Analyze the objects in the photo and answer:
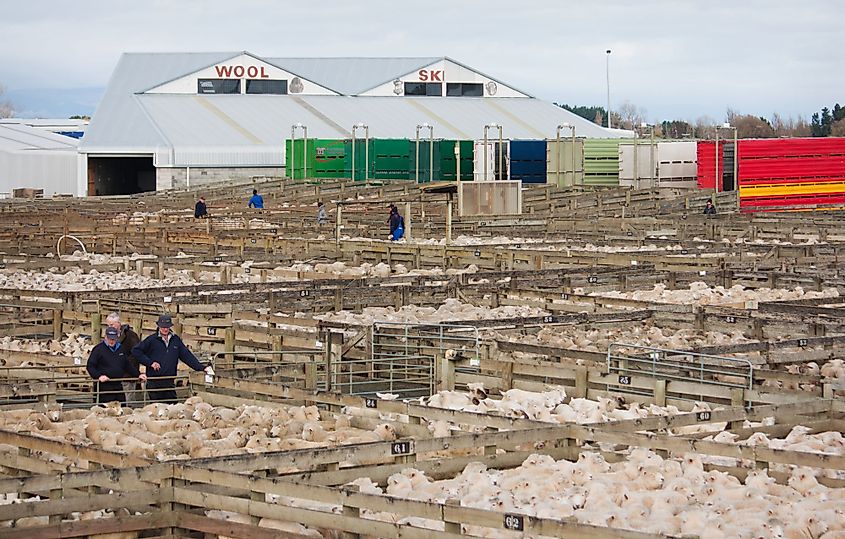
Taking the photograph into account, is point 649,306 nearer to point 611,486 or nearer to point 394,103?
point 611,486

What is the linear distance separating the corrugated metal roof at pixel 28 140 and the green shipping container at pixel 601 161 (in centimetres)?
3311

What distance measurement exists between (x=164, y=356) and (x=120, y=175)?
7164 cm

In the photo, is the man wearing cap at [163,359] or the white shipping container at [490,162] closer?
the man wearing cap at [163,359]

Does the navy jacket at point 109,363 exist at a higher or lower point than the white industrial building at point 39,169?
lower

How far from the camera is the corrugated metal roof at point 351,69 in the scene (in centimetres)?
9125

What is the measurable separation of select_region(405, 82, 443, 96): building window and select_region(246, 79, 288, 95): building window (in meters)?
7.93

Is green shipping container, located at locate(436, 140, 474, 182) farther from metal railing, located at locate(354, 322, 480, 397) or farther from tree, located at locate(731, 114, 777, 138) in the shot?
tree, located at locate(731, 114, 777, 138)

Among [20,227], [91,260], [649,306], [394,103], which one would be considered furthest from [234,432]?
[394,103]

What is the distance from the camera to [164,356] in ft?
55.1

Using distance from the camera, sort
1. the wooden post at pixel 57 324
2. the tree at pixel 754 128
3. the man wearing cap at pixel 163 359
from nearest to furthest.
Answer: the man wearing cap at pixel 163 359 → the wooden post at pixel 57 324 → the tree at pixel 754 128

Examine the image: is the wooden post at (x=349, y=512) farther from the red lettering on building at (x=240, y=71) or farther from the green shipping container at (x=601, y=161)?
the red lettering on building at (x=240, y=71)

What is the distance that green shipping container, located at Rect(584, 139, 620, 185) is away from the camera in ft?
217

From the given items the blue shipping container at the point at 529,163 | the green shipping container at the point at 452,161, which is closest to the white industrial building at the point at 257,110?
the green shipping container at the point at 452,161

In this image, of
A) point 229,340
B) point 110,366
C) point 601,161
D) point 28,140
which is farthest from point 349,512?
point 28,140
